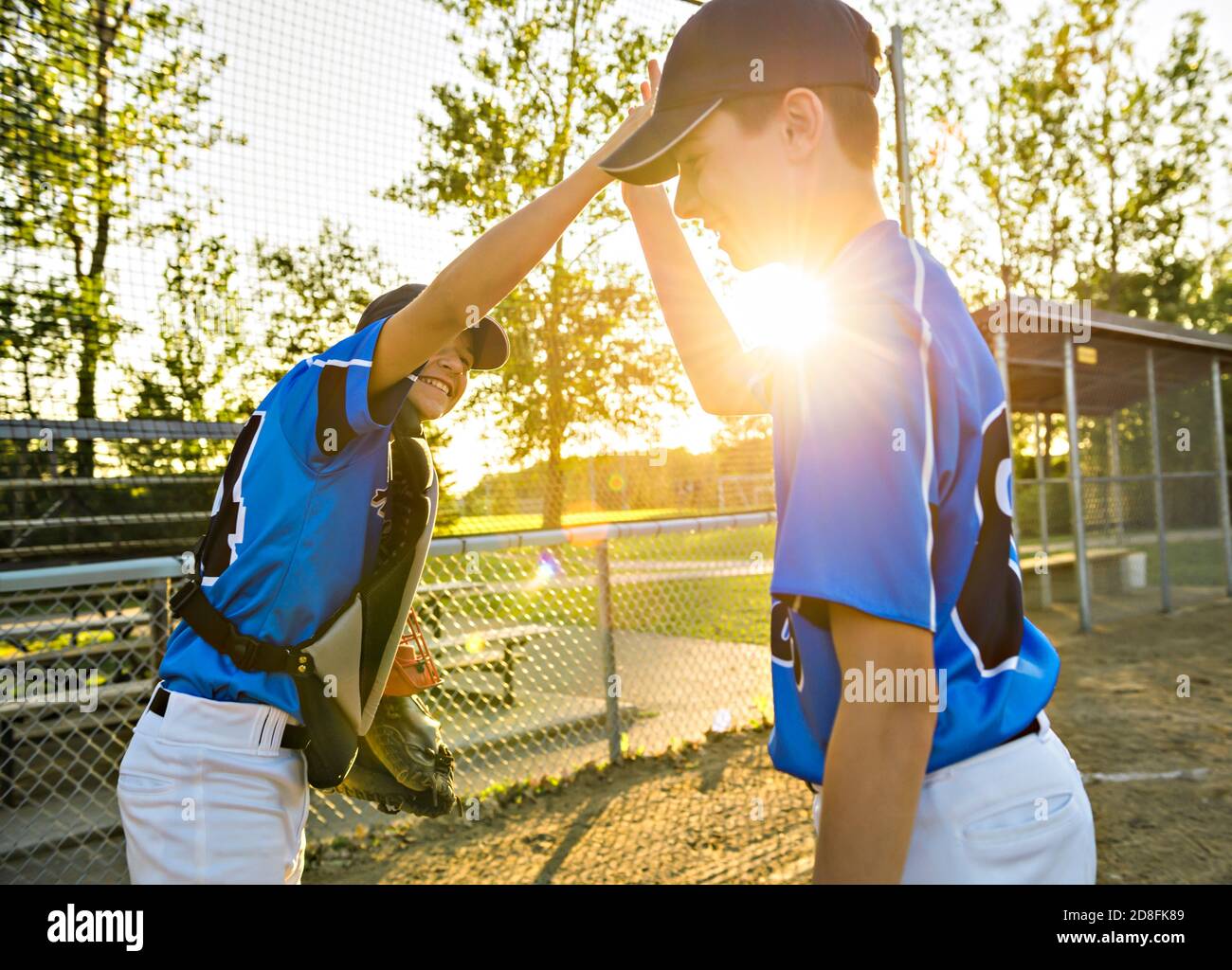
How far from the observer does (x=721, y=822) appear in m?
4.48

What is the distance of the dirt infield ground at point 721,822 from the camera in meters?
3.91

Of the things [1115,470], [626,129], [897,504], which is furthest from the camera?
[1115,470]

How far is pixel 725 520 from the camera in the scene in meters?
5.88

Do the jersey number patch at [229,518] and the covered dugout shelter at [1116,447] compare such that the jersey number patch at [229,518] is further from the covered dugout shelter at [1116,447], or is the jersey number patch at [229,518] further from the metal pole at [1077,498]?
the metal pole at [1077,498]

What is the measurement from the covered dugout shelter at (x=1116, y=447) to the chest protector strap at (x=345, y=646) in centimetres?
888

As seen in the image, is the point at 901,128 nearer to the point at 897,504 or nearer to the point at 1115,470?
the point at 897,504

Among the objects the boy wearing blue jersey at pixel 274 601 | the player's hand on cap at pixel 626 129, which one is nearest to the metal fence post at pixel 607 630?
the boy wearing blue jersey at pixel 274 601

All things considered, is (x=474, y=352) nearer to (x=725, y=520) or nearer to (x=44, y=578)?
(x=44, y=578)

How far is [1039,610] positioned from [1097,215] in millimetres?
17400

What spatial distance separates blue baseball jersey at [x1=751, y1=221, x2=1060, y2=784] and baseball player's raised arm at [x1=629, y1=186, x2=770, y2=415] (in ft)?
2.06

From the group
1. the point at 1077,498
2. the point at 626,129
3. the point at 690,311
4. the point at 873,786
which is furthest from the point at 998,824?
the point at 1077,498

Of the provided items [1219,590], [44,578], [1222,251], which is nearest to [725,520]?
[44,578]

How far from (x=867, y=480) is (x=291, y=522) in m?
1.27

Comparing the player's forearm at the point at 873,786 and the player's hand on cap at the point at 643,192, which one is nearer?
the player's forearm at the point at 873,786
